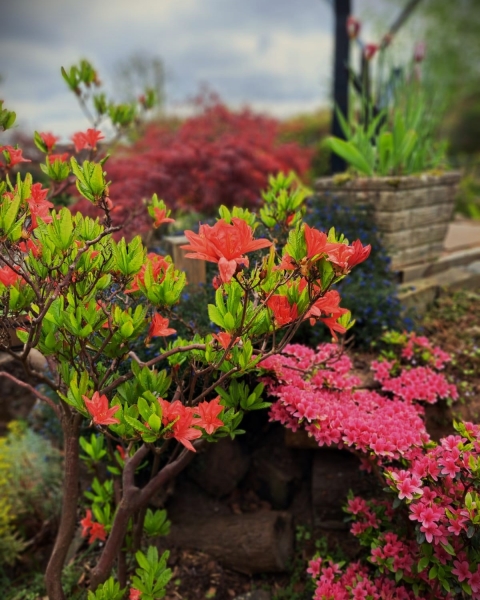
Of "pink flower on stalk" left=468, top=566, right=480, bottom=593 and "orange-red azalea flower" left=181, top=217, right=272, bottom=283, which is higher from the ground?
"orange-red azalea flower" left=181, top=217, right=272, bottom=283

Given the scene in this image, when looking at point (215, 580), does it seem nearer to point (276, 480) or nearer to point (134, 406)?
point (276, 480)

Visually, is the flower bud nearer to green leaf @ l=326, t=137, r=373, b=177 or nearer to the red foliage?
green leaf @ l=326, t=137, r=373, b=177

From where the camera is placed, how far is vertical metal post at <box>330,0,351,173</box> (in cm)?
665

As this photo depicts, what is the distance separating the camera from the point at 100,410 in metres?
1.72

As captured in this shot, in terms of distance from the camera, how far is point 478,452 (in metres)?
2.15

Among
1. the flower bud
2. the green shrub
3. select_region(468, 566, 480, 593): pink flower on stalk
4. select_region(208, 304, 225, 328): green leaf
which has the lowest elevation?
the green shrub

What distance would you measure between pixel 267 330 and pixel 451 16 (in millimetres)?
20874

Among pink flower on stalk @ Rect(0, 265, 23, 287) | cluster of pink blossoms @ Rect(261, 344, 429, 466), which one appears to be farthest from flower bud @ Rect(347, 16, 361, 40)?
pink flower on stalk @ Rect(0, 265, 23, 287)

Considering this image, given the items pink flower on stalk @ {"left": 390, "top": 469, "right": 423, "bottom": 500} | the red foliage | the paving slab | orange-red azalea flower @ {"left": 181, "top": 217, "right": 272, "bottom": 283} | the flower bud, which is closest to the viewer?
orange-red azalea flower @ {"left": 181, "top": 217, "right": 272, "bottom": 283}

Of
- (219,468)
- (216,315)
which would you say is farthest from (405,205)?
(216,315)

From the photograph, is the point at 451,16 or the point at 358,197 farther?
the point at 451,16

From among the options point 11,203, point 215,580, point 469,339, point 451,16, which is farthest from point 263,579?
point 451,16

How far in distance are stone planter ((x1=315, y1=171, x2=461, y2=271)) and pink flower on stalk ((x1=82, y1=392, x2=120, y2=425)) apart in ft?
8.78

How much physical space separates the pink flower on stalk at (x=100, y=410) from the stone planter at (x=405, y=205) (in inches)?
105
